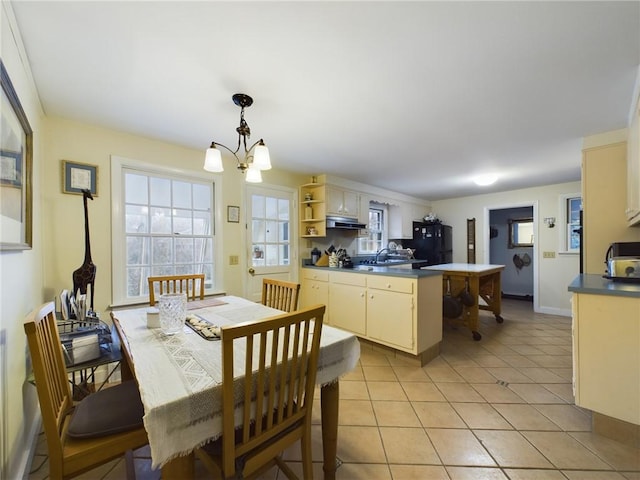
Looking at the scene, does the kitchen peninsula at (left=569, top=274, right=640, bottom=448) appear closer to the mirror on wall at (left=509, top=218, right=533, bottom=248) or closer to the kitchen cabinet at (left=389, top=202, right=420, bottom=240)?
the kitchen cabinet at (left=389, top=202, right=420, bottom=240)

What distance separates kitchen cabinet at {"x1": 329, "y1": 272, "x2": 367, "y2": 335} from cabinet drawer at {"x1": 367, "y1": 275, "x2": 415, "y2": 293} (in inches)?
4.5

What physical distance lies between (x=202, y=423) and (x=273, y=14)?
1616mm

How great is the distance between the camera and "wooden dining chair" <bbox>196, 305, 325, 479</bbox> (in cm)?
88

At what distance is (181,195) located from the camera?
281 centimetres

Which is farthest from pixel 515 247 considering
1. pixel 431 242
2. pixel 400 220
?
pixel 400 220

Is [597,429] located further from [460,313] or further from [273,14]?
[273,14]

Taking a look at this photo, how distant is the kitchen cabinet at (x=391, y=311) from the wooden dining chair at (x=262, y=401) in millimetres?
1688

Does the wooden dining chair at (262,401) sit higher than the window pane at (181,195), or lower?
lower

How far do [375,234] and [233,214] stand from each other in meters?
2.83

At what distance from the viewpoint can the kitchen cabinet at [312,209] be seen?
3736 millimetres

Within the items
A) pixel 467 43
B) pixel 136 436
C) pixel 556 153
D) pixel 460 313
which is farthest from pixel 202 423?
pixel 556 153

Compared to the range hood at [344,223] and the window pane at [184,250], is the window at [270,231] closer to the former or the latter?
the range hood at [344,223]

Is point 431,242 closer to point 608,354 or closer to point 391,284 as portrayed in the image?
point 391,284

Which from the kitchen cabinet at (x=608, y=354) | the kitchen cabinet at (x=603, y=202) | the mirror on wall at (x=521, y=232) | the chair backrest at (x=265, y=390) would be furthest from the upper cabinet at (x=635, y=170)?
the mirror on wall at (x=521, y=232)
